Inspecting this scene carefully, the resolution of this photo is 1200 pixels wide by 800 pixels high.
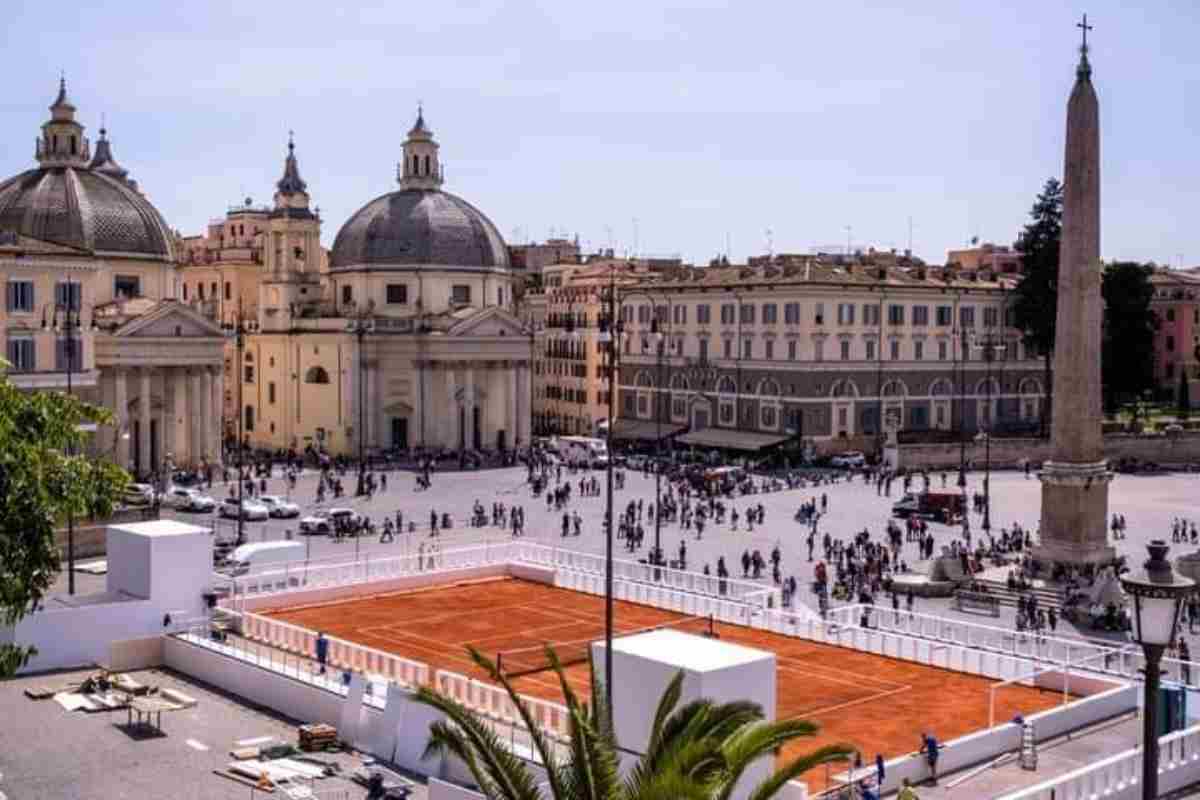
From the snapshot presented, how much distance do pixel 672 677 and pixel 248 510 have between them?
32.2m

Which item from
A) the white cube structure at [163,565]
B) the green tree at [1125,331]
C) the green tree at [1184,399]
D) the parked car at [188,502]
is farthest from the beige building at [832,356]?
the white cube structure at [163,565]

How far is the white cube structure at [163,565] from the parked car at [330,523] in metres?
17.0

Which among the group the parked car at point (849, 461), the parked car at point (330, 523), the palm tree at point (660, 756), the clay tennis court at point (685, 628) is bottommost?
the clay tennis court at point (685, 628)

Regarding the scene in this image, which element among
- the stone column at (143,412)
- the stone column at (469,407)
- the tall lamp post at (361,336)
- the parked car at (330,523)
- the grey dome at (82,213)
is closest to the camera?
the parked car at (330,523)

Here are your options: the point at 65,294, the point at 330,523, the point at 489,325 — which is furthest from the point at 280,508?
the point at 489,325

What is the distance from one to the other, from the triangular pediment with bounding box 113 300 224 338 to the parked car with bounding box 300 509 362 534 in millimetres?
15719

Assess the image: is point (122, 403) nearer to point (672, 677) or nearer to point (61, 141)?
point (61, 141)

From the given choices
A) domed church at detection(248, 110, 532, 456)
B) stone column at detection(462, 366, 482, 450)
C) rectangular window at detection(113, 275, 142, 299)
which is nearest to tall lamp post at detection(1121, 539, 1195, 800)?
rectangular window at detection(113, 275, 142, 299)

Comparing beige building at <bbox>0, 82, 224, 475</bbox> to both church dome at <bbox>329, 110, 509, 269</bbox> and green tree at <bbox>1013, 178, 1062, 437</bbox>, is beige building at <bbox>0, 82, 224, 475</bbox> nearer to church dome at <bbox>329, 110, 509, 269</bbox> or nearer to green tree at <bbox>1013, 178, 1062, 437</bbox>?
church dome at <bbox>329, 110, 509, 269</bbox>

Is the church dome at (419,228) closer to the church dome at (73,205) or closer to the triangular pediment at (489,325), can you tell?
the triangular pediment at (489,325)

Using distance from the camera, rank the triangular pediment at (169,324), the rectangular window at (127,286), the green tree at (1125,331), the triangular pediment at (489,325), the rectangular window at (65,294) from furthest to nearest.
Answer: the green tree at (1125,331) < the triangular pediment at (489,325) < the rectangular window at (127,286) < the triangular pediment at (169,324) < the rectangular window at (65,294)

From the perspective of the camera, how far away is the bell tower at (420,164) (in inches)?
2906

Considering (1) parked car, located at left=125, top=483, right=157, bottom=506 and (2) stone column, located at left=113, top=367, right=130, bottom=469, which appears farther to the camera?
(2) stone column, located at left=113, top=367, right=130, bottom=469

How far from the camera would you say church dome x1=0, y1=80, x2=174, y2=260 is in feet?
193
